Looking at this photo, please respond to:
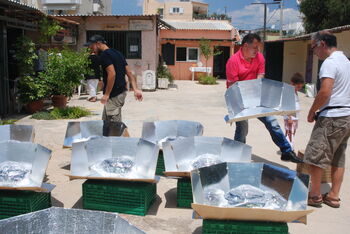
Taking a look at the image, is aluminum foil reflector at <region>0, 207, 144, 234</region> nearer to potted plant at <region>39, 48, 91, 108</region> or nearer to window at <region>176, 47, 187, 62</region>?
potted plant at <region>39, 48, 91, 108</region>

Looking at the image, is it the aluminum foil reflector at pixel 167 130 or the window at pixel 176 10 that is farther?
the window at pixel 176 10

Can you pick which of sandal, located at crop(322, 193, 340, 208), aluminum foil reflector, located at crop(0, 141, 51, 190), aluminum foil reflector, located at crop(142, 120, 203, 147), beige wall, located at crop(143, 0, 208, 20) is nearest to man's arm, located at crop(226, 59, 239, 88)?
aluminum foil reflector, located at crop(142, 120, 203, 147)

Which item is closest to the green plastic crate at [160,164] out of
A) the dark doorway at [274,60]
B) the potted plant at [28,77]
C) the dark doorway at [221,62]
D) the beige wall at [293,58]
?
the potted plant at [28,77]

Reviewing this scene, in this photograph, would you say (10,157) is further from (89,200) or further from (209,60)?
(209,60)

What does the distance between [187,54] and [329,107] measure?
21.6 meters

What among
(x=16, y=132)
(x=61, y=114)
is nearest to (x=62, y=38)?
(x=61, y=114)

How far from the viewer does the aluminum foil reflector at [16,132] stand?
15.6ft

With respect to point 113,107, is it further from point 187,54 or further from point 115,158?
point 187,54

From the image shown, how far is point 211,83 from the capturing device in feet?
71.7

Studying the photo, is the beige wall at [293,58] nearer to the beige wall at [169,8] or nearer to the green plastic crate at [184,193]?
the green plastic crate at [184,193]

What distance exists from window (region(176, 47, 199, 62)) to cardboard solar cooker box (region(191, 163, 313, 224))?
22.0m

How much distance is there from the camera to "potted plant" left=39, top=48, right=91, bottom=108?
9.87m

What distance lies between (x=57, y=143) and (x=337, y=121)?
481 cm

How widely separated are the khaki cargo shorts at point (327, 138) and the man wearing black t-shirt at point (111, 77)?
2534 millimetres
